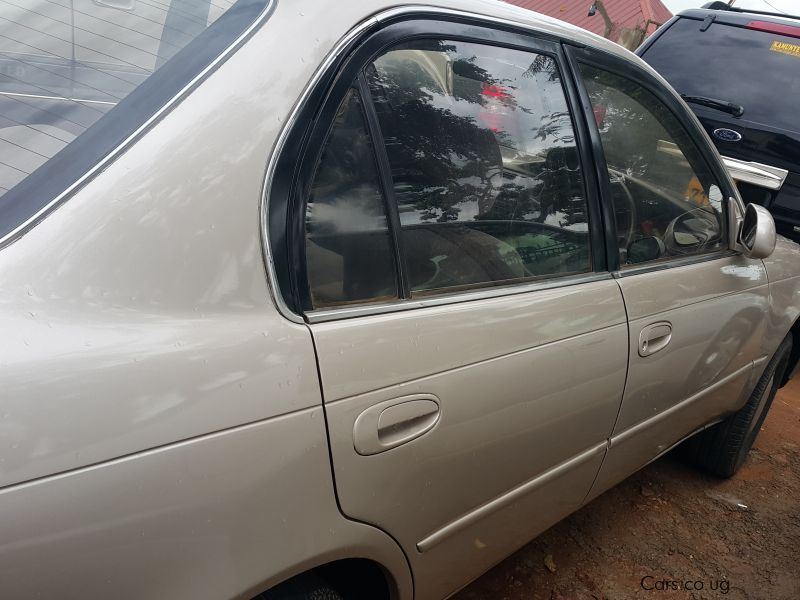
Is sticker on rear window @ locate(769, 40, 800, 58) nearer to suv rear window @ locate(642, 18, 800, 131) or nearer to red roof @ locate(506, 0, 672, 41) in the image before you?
suv rear window @ locate(642, 18, 800, 131)

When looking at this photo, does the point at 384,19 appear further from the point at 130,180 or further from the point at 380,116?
the point at 130,180

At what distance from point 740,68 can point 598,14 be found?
12122 mm

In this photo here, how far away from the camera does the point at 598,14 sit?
51.5 feet

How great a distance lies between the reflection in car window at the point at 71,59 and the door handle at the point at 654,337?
1.42 m

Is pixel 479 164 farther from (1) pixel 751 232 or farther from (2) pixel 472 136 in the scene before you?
(1) pixel 751 232

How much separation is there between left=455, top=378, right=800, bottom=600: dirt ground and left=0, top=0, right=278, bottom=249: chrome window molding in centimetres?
196

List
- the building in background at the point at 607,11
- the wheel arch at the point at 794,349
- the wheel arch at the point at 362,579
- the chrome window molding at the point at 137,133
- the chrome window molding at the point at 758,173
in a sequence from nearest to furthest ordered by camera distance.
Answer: the chrome window molding at the point at 137,133, the wheel arch at the point at 362,579, the wheel arch at the point at 794,349, the chrome window molding at the point at 758,173, the building in background at the point at 607,11

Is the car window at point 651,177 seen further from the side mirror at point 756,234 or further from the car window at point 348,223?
the car window at point 348,223

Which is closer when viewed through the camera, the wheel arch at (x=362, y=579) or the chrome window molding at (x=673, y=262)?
the wheel arch at (x=362, y=579)

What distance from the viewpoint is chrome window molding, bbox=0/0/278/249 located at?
3.47 feet

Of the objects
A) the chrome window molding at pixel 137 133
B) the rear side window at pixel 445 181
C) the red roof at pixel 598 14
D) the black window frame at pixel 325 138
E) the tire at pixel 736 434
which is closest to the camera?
the chrome window molding at pixel 137 133

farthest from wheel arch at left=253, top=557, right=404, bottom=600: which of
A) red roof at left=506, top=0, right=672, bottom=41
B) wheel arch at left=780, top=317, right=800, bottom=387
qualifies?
red roof at left=506, top=0, right=672, bottom=41

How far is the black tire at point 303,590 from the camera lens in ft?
4.32

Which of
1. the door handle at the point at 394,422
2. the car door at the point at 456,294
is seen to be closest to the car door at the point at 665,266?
the car door at the point at 456,294
